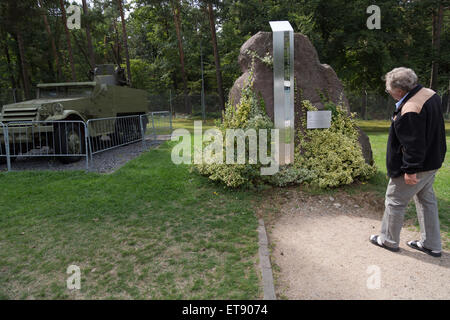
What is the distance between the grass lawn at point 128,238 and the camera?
2920 mm

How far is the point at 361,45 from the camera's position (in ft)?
51.9

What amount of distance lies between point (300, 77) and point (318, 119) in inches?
36.9

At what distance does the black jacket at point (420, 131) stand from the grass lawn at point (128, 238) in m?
1.86

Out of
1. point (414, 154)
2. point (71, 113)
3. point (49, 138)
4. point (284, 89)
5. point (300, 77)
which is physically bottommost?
point (414, 154)

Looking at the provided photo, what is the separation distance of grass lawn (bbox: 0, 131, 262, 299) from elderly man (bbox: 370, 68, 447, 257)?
1613 millimetres

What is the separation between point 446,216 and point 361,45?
13.3m

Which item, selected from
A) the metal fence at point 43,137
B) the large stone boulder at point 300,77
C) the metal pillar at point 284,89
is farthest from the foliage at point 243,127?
the metal fence at point 43,137

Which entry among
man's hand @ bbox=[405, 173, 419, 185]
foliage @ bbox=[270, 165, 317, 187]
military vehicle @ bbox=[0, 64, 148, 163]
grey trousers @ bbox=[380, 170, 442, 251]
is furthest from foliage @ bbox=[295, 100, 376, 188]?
military vehicle @ bbox=[0, 64, 148, 163]

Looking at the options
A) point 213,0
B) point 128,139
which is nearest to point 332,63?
point 213,0

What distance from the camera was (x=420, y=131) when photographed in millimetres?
3109

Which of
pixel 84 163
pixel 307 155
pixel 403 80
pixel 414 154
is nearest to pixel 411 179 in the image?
pixel 414 154

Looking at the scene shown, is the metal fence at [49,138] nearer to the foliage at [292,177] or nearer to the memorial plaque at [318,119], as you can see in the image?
the foliage at [292,177]

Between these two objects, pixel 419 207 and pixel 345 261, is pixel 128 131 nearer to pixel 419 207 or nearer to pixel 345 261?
pixel 345 261

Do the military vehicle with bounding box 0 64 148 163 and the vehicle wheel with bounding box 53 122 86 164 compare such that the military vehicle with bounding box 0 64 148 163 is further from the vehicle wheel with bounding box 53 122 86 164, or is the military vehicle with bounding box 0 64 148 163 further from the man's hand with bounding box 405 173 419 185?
the man's hand with bounding box 405 173 419 185
